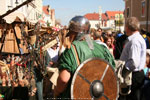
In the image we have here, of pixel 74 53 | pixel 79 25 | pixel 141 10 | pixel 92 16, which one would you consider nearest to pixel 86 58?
pixel 74 53

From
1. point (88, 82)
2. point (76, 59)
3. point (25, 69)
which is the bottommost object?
point (25, 69)

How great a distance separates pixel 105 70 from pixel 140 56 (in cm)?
101

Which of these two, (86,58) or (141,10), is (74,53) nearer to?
(86,58)

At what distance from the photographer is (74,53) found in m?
2.54

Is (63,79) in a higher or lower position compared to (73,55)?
lower

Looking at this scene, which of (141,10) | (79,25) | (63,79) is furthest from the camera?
(141,10)

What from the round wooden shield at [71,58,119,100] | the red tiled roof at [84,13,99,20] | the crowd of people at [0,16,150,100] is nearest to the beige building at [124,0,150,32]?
the crowd of people at [0,16,150,100]

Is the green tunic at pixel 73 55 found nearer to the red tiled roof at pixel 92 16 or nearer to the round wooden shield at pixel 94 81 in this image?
the round wooden shield at pixel 94 81

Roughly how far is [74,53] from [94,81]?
16.1 inches

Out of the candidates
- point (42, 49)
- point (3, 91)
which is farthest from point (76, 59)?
point (42, 49)

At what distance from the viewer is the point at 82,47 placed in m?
2.61

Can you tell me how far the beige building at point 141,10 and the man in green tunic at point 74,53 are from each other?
26233mm

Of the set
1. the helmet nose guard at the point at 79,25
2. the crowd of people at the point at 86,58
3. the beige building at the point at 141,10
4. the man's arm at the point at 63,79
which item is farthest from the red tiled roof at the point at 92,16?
the man's arm at the point at 63,79

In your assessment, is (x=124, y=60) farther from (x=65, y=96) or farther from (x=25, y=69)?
(x=25, y=69)
